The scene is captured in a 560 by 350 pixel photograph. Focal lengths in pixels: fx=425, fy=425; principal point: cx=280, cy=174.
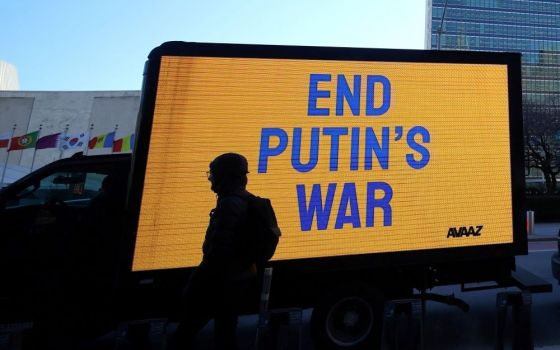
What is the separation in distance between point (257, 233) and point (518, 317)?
283 cm

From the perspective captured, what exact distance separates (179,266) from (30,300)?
135cm

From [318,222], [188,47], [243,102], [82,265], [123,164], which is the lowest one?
[82,265]

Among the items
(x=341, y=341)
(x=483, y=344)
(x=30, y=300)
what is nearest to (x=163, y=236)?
(x=30, y=300)

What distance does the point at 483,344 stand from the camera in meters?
4.61

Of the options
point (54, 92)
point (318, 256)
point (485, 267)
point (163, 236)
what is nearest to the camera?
point (163, 236)

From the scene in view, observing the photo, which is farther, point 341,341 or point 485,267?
point 485,267

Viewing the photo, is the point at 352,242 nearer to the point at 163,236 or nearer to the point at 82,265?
the point at 163,236

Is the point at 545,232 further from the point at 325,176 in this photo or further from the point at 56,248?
the point at 56,248

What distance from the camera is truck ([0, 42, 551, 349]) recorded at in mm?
3537

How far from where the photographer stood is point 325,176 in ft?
12.5

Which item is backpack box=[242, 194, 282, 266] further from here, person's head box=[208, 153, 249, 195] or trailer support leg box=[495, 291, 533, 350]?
trailer support leg box=[495, 291, 533, 350]

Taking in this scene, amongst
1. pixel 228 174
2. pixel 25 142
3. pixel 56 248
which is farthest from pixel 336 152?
pixel 25 142

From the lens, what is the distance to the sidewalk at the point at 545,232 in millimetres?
14227

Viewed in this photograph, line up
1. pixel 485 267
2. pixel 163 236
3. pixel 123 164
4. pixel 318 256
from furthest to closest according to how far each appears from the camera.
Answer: pixel 485 267 → pixel 123 164 → pixel 318 256 → pixel 163 236
